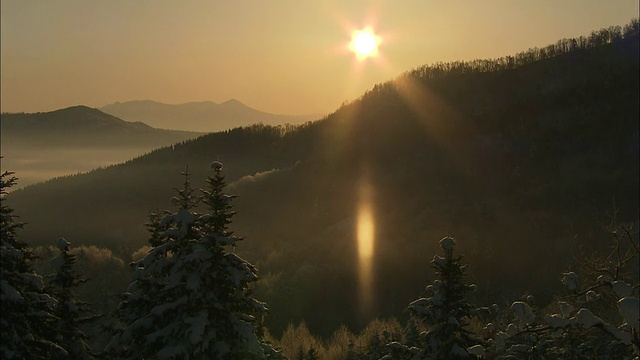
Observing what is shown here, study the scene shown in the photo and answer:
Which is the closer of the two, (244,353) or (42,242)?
(244,353)

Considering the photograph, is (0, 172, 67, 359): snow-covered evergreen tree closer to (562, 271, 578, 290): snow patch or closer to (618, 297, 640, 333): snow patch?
(562, 271, 578, 290): snow patch

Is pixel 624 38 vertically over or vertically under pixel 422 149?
over

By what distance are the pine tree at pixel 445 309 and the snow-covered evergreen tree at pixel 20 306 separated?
9.59m

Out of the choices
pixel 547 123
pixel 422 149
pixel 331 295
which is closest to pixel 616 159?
pixel 547 123

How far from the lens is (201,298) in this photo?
15.3 m

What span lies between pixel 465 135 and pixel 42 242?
453ft

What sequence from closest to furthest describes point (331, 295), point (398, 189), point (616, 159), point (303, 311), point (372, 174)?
point (303, 311), point (331, 295), point (616, 159), point (398, 189), point (372, 174)

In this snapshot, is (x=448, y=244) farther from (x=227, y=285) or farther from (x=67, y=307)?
(x=67, y=307)

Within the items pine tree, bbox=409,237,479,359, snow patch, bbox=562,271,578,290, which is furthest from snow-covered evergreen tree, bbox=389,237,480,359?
snow patch, bbox=562,271,578,290

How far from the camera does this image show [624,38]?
654 feet

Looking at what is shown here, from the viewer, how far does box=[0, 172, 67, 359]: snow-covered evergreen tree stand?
12891 mm

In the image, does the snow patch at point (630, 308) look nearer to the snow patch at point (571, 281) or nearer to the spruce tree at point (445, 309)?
the snow patch at point (571, 281)

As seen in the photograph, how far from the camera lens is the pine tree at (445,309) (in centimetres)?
1534

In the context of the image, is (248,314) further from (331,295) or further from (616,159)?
(616,159)
